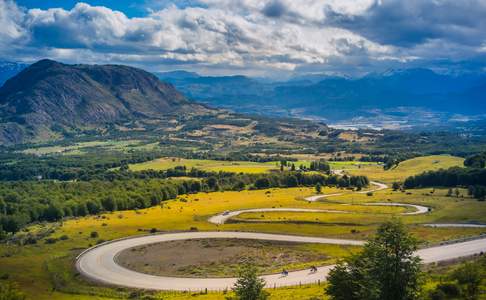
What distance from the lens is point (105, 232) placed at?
128m

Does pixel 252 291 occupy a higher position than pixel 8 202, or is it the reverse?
pixel 252 291

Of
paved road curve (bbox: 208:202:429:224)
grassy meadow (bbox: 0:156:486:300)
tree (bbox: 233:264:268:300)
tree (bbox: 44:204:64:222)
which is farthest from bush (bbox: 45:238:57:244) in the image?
tree (bbox: 233:264:268:300)

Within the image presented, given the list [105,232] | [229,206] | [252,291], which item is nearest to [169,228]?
[105,232]

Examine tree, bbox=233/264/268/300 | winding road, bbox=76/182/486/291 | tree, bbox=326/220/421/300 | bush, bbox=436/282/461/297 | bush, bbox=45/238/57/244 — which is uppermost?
tree, bbox=326/220/421/300

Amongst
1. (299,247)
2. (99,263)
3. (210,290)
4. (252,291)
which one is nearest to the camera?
(252,291)

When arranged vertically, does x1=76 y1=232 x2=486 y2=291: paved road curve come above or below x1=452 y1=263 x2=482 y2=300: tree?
below

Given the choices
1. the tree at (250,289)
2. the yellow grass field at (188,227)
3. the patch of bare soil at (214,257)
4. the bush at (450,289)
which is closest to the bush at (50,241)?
the yellow grass field at (188,227)

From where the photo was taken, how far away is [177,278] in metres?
88.4

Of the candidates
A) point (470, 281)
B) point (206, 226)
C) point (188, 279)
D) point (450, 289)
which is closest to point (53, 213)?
point (206, 226)

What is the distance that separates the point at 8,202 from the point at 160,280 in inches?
4347

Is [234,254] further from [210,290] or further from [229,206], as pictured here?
[229,206]

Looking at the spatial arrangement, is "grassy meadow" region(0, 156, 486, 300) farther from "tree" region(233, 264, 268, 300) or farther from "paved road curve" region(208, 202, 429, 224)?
"tree" region(233, 264, 268, 300)

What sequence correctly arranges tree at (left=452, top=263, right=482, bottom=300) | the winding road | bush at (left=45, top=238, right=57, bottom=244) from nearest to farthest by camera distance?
tree at (left=452, top=263, right=482, bottom=300) < the winding road < bush at (left=45, top=238, right=57, bottom=244)

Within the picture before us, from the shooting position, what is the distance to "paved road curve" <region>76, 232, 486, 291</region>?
83062mm
